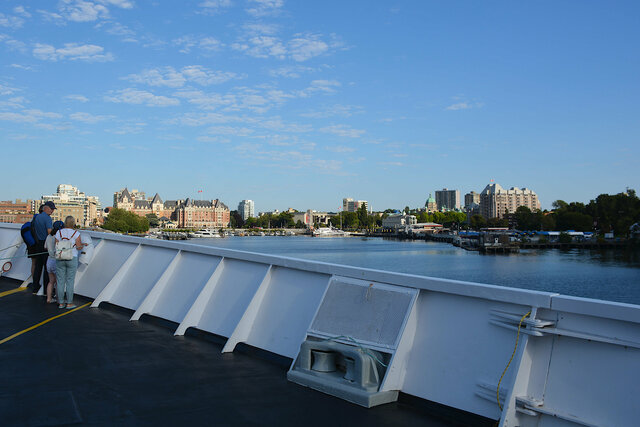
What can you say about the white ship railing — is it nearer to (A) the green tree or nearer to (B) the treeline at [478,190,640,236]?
(B) the treeline at [478,190,640,236]

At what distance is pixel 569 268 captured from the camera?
218 feet

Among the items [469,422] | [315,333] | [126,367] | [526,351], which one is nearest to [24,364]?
[126,367]

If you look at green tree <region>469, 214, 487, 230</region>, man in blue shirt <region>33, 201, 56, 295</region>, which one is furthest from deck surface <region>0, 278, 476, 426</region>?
green tree <region>469, 214, 487, 230</region>

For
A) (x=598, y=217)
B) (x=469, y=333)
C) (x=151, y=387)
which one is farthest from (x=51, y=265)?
(x=598, y=217)

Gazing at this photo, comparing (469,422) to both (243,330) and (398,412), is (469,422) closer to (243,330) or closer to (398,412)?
(398,412)

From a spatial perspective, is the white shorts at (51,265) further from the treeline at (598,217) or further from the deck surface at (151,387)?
the treeline at (598,217)

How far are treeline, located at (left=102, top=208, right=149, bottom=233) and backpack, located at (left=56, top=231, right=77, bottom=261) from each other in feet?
509

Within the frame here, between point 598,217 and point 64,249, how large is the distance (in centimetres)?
13816

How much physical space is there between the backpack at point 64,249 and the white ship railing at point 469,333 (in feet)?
8.65

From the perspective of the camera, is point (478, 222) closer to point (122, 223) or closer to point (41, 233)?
point (122, 223)

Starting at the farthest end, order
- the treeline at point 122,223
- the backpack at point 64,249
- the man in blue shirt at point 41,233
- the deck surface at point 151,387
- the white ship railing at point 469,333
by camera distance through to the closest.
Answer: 1. the treeline at point 122,223
2. the man in blue shirt at point 41,233
3. the backpack at point 64,249
4. the deck surface at point 151,387
5. the white ship railing at point 469,333

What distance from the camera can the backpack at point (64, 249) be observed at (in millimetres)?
8070

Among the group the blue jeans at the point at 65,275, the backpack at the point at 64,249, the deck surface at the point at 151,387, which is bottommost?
the deck surface at the point at 151,387

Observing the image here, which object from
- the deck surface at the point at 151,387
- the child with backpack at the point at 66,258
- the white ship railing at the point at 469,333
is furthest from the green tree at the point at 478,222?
the deck surface at the point at 151,387
